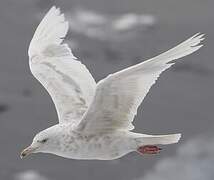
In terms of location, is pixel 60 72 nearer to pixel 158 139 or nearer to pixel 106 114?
pixel 106 114

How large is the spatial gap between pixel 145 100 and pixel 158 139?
7.00 metres

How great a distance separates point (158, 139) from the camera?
5.55m

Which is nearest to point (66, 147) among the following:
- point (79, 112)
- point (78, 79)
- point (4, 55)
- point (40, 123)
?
point (79, 112)

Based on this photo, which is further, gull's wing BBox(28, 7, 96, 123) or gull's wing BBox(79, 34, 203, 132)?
gull's wing BBox(28, 7, 96, 123)

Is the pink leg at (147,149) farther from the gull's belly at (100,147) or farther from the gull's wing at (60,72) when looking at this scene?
the gull's wing at (60,72)

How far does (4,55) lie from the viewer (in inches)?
545

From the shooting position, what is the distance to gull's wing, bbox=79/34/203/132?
5.11 metres

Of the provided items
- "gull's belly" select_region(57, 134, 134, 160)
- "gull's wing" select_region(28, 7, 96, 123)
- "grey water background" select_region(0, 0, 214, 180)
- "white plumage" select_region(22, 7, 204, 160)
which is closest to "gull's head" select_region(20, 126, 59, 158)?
"white plumage" select_region(22, 7, 204, 160)

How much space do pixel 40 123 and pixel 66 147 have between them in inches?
250

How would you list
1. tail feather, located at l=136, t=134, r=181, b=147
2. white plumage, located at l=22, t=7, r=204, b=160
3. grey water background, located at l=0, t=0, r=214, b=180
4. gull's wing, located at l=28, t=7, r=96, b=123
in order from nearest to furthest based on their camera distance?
1. white plumage, located at l=22, t=7, r=204, b=160
2. tail feather, located at l=136, t=134, r=181, b=147
3. gull's wing, located at l=28, t=7, r=96, b=123
4. grey water background, located at l=0, t=0, r=214, b=180

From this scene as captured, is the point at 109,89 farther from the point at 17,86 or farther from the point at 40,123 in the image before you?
the point at 17,86

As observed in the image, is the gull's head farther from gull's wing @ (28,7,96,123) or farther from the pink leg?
the pink leg

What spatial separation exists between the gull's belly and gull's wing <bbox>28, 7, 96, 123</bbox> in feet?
1.12

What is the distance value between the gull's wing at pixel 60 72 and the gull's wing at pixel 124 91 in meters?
0.37
